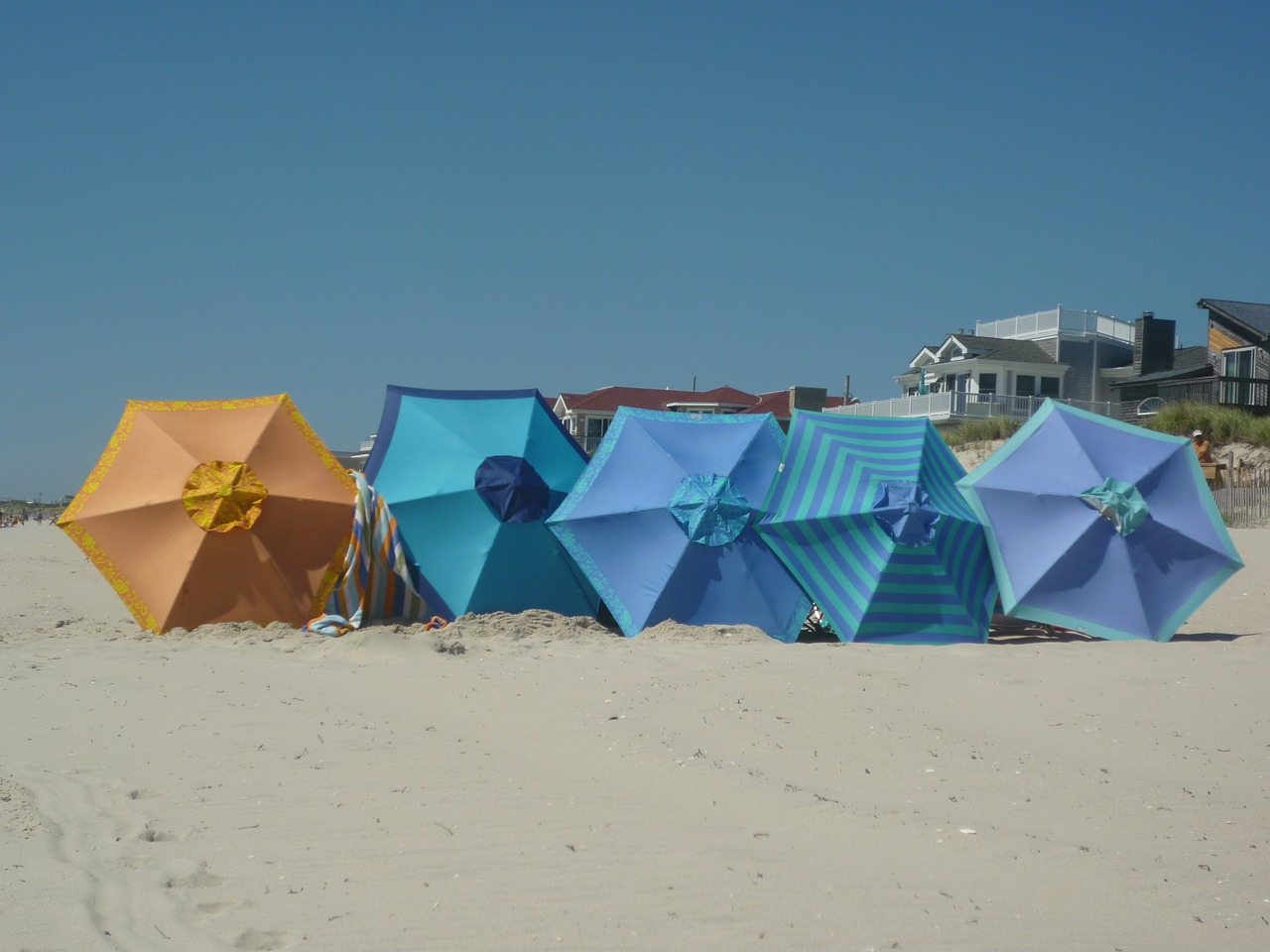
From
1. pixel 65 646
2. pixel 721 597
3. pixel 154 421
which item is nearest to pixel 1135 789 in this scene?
pixel 721 597

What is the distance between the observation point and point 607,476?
9.52m

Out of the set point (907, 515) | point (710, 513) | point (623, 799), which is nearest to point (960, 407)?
point (907, 515)

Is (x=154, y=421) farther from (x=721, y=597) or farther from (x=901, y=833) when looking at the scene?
(x=901, y=833)

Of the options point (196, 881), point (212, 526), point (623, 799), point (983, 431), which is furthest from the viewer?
point (983, 431)

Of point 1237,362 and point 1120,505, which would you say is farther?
point 1237,362

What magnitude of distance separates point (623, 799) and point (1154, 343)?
41.3m

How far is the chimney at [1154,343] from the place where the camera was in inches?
1613

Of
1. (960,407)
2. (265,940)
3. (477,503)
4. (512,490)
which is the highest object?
(960,407)

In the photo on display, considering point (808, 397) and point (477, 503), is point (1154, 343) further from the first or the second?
point (477, 503)

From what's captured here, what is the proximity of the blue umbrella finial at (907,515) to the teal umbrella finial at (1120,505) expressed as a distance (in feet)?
4.40

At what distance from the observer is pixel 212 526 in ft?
29.0

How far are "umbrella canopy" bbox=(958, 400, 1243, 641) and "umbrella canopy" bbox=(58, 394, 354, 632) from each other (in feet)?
17.4

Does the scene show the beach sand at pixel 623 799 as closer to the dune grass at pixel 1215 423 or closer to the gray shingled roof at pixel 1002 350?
the dune grass at pixel 1215 423

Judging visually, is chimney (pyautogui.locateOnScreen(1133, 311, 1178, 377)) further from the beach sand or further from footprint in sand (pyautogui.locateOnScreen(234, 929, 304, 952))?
footprint in sand (pyautogui.locateOnScreen(234, 929, 304, 952))
